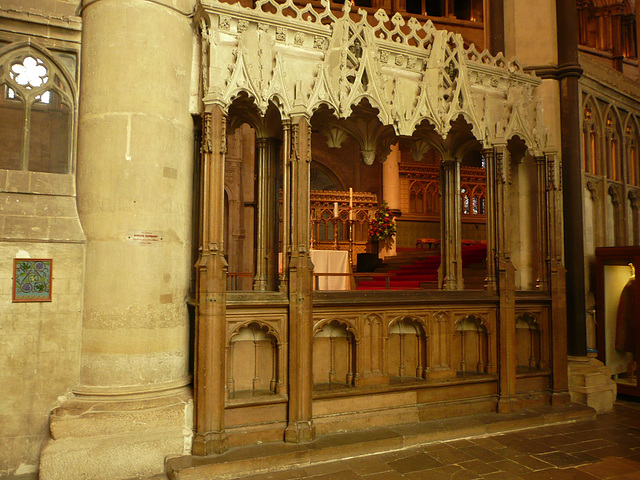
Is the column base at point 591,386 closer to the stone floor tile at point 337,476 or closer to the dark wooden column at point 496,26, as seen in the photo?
the stone floor tile at point 337,476

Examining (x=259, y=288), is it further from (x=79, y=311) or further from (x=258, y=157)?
(x=79, y=311)

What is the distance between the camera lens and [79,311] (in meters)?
4.48

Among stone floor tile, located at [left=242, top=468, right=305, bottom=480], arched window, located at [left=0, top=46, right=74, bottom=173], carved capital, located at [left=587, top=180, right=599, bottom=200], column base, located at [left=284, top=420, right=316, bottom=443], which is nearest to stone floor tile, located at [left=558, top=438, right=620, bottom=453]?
column base, located at [left=284, top=420, right=316, bottom=443]

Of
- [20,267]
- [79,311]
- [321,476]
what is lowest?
[321,476]

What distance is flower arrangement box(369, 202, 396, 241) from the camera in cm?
1256

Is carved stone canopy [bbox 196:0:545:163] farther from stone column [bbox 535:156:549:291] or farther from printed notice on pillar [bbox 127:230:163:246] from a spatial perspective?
printed notice on pillar [bbox 127:230:163:246]

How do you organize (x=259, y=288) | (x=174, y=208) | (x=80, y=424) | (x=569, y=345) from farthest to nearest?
(x=569, y=345) < (x=259, y=288) < (x=174, y=208) < (x=80, y=424)

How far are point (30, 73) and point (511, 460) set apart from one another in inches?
220

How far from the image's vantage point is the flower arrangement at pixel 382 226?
12562mm

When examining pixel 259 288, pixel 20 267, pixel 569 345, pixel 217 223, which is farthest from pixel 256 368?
pixel 569 345

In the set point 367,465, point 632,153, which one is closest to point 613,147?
point 632,153

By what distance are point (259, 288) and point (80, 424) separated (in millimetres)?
2214

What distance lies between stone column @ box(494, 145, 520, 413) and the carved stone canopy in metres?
0.48

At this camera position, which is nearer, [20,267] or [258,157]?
[20,267]
